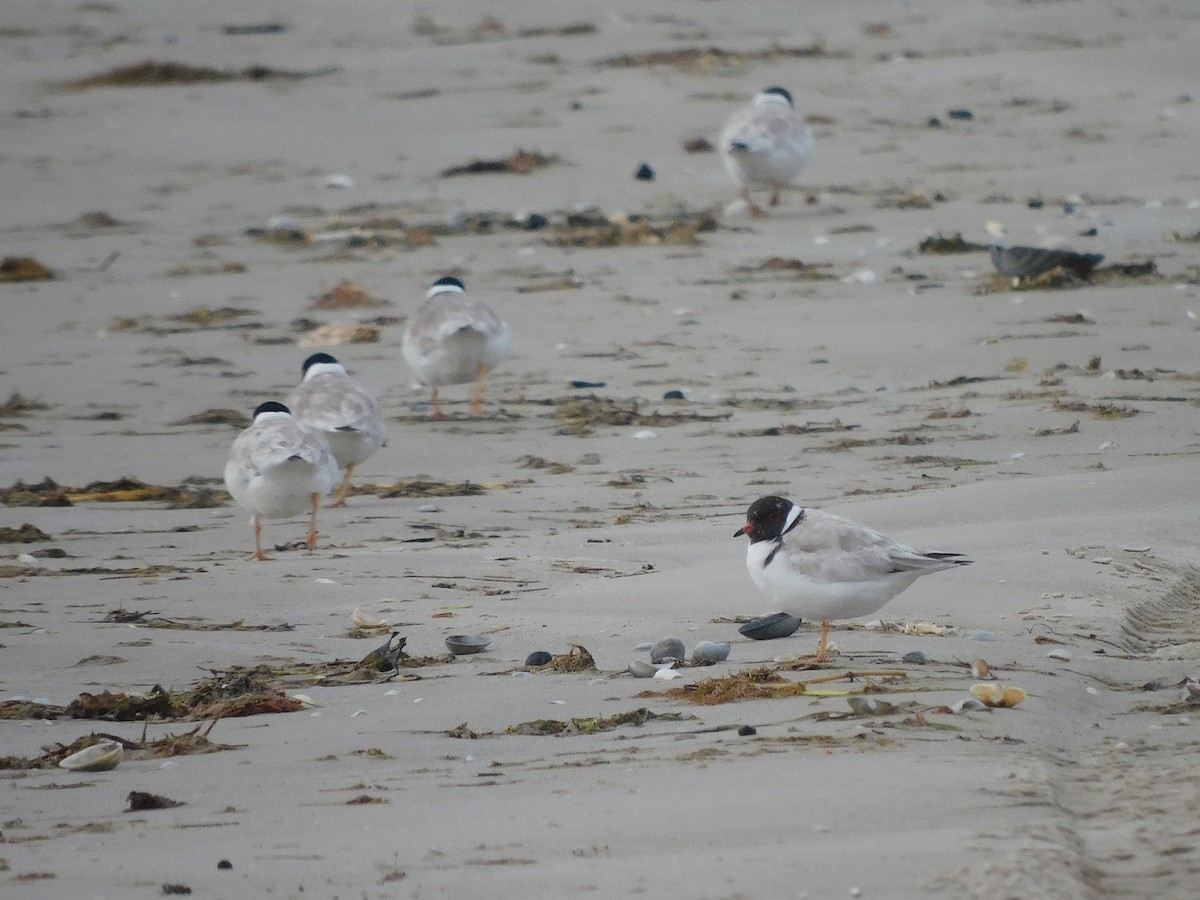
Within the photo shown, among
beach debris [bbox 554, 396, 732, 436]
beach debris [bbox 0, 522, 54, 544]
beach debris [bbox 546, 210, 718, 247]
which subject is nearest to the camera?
beach debris [bbox 0, 522, 54, 544]

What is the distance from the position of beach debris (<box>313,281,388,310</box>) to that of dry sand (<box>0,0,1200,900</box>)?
17 cm

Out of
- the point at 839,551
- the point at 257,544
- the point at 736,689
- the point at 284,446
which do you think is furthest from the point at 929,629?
the point at 284,446

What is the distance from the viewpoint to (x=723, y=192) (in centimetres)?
1508

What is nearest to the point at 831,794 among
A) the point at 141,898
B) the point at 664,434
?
the point at 141,898

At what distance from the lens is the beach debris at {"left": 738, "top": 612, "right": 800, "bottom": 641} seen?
5527mm

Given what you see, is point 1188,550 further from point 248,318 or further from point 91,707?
point 248,318


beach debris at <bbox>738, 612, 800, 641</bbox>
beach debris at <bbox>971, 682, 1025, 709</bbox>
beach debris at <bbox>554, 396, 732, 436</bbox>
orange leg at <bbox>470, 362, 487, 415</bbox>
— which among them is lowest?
beach debris at <bbox>971, 682, 1025, 709</bbox>

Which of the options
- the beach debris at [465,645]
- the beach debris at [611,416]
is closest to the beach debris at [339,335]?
the beach debris at [611,416]

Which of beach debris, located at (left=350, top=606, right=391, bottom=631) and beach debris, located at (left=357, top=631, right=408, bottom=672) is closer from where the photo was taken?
beach debris, located at (left=357, top=631, right=408, bottom=672)

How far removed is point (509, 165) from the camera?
15391mm

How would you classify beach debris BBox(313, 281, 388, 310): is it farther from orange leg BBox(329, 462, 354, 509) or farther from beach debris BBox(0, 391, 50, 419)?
orange leg BBox(329, 462, 354, 509)

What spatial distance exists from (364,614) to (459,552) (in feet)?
3.54

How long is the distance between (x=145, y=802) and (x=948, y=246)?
31.0 feet

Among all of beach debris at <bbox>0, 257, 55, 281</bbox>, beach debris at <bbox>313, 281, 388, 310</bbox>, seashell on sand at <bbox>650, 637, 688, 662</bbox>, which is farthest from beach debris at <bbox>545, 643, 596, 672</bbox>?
beach debris at <bbox>0, 257, 55, 281</bbox>
